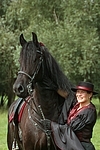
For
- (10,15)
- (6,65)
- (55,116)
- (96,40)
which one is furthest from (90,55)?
(55,116)

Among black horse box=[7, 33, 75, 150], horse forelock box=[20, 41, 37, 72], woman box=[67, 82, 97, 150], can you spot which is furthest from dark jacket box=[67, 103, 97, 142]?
horse forelock box=[20, 41, 37, 72]

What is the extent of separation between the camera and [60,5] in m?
17.4

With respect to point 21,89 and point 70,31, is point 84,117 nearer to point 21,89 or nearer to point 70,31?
point 21,89

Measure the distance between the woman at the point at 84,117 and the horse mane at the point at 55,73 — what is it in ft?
1.40

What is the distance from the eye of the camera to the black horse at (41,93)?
470cm

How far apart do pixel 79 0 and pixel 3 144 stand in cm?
779

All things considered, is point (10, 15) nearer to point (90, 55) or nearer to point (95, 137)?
point (90, 55)

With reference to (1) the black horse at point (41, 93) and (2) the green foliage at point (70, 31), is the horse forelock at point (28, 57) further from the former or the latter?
(2) the green foliage at point (70, 31)

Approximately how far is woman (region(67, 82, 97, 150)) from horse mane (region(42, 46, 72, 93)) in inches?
16.7

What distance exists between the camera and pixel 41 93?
193 inches

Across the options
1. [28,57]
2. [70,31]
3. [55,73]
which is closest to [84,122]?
[55,73]

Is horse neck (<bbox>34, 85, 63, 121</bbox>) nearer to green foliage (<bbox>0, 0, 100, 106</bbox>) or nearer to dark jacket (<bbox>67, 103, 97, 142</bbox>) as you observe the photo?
dark jacket (<bbox>67, 103, 97, 142</bbox>)

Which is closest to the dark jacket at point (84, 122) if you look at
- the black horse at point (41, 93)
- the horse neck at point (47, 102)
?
the black horse at point (41, 93)

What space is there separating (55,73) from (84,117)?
823 mm
